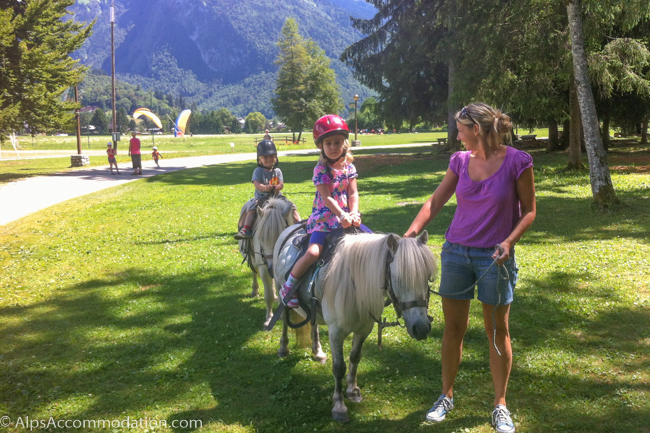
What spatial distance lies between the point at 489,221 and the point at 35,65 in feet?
87.6

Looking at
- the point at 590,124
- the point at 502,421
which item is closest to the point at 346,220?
the point at 502,421

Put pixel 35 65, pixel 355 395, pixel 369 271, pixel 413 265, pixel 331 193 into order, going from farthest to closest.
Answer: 1. pixel 35 65
2. pixel 355 395
3. pixel 331 193
4. pixel 369 271
5. pixel 413 265

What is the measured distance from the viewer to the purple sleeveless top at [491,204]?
3.63 m

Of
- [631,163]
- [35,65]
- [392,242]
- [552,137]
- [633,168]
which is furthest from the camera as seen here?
[552,137]

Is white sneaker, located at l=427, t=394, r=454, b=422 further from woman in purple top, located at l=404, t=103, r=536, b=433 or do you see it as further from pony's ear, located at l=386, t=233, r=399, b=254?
pony's ear, located at l=386, t=233, r=399, b=254

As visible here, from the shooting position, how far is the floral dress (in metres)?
4.42

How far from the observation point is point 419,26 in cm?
2820

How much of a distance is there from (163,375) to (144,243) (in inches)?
284

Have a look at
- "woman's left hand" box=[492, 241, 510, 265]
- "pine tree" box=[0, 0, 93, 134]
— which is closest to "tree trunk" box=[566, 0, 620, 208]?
"woman's left hand" box=[492, 241, 510, 265]

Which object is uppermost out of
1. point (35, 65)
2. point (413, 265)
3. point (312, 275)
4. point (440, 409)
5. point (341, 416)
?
point (35, 65)

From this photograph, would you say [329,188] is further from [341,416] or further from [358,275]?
[341,416]

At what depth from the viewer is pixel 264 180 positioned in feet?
22.7

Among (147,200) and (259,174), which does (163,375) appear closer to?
(259,174)

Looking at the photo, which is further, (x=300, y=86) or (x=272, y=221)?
(x=300, y=86)
